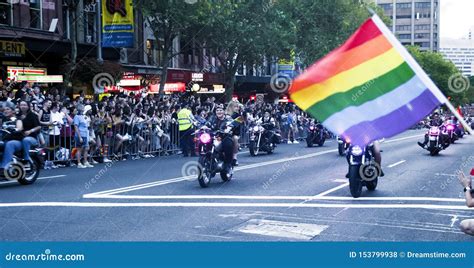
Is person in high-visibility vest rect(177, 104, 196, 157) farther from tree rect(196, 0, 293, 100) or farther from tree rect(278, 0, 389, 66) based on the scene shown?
tree rect(278, 0, 389, 66)

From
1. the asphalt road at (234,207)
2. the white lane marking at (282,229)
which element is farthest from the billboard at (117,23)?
the white lane marking at (282,229)

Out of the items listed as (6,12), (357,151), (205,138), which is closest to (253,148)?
(205,138)

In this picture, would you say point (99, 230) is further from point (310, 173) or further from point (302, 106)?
point (310, 173)

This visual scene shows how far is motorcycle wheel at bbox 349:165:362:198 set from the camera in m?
11.2

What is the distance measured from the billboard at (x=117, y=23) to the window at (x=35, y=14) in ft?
16.3

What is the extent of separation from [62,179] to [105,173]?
1415 millimetres

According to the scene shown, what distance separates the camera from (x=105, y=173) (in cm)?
1525

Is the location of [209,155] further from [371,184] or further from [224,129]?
[371,184]

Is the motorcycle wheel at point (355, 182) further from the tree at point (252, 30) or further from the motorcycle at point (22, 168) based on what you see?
the tree at point (252, 30)

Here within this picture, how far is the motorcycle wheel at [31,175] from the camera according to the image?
13.0 metres

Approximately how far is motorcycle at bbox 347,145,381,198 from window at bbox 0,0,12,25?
20.4 m

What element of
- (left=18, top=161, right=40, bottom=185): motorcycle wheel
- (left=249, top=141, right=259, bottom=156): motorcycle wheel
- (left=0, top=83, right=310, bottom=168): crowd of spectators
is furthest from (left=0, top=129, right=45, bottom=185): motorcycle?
(left=249, top=141, right=259, bottom=156): motorcycle wheel

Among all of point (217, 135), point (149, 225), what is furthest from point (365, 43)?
point (217, 135)

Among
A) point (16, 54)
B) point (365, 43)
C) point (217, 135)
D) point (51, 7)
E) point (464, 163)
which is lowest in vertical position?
point (464, 163)
